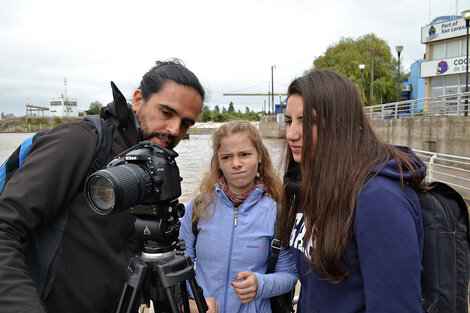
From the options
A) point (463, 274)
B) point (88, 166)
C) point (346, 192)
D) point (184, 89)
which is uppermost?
point (184, 89)

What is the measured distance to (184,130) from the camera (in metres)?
1.78

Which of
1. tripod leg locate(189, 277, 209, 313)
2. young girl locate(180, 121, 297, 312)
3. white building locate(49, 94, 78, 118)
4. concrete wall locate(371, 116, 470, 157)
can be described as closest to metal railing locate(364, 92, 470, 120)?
concrete wall locate(371, 116, 470, 157)

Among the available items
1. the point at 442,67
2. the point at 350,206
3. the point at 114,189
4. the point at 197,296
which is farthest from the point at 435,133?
the point at 442,67

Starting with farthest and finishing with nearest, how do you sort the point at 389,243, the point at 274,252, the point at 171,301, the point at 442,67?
the point at 442,67, the point at 274,252, the point at 171,301, the point at 389,243

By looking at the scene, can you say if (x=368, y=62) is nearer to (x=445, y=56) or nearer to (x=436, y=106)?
(x=445, y=56)

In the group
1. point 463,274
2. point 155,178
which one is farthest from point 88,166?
point 463,274

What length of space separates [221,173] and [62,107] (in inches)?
3965

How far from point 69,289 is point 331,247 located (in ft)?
3.31

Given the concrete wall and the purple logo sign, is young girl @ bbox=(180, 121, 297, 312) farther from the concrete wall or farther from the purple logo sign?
the purple logo sign

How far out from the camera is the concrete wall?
1149 cm

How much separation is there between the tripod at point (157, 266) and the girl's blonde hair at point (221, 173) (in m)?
0.62

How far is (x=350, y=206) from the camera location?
1.14m

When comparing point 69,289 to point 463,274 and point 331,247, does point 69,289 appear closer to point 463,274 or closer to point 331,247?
point 331,247

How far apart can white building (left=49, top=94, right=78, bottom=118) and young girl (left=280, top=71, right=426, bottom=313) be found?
98967 millimetres
